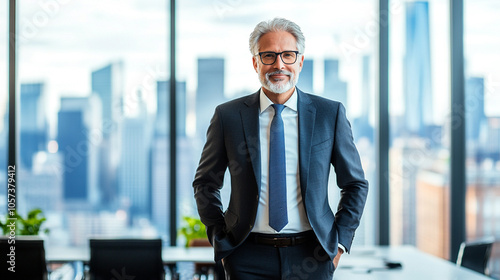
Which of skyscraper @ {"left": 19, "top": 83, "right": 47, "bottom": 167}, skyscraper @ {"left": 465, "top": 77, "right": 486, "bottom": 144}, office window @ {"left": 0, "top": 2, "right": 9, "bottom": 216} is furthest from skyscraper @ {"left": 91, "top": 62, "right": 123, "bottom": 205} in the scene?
skyscraper @ {"left": 465, "top": 77, "right": 486, "bottom": 144}

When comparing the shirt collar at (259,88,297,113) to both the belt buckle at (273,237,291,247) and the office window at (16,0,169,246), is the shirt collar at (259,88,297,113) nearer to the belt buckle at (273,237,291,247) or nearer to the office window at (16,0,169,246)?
the belt buckle at (273,237,291,247)

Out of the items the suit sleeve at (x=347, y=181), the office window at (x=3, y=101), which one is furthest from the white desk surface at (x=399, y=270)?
the office window at (x=3, y=101)

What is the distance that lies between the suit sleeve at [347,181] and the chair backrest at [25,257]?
1927 millimetres

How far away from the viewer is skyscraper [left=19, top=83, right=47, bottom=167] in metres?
4.95

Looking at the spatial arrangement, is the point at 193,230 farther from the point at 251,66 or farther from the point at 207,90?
the point at 251,66

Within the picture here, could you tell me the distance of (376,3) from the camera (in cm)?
505

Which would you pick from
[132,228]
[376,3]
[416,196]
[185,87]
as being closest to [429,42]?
[376,3]

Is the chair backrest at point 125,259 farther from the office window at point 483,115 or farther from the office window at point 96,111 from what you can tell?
the office window at point 483,115

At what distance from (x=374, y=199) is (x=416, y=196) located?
1.23 feet

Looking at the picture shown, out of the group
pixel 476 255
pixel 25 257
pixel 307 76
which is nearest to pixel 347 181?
pixel 476 255

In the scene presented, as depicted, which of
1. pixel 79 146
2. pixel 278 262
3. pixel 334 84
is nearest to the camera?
pixel 278 262

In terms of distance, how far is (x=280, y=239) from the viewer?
2.06 m

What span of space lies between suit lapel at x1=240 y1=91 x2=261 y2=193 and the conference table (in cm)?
137

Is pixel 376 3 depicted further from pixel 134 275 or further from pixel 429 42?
pixel 134 275
